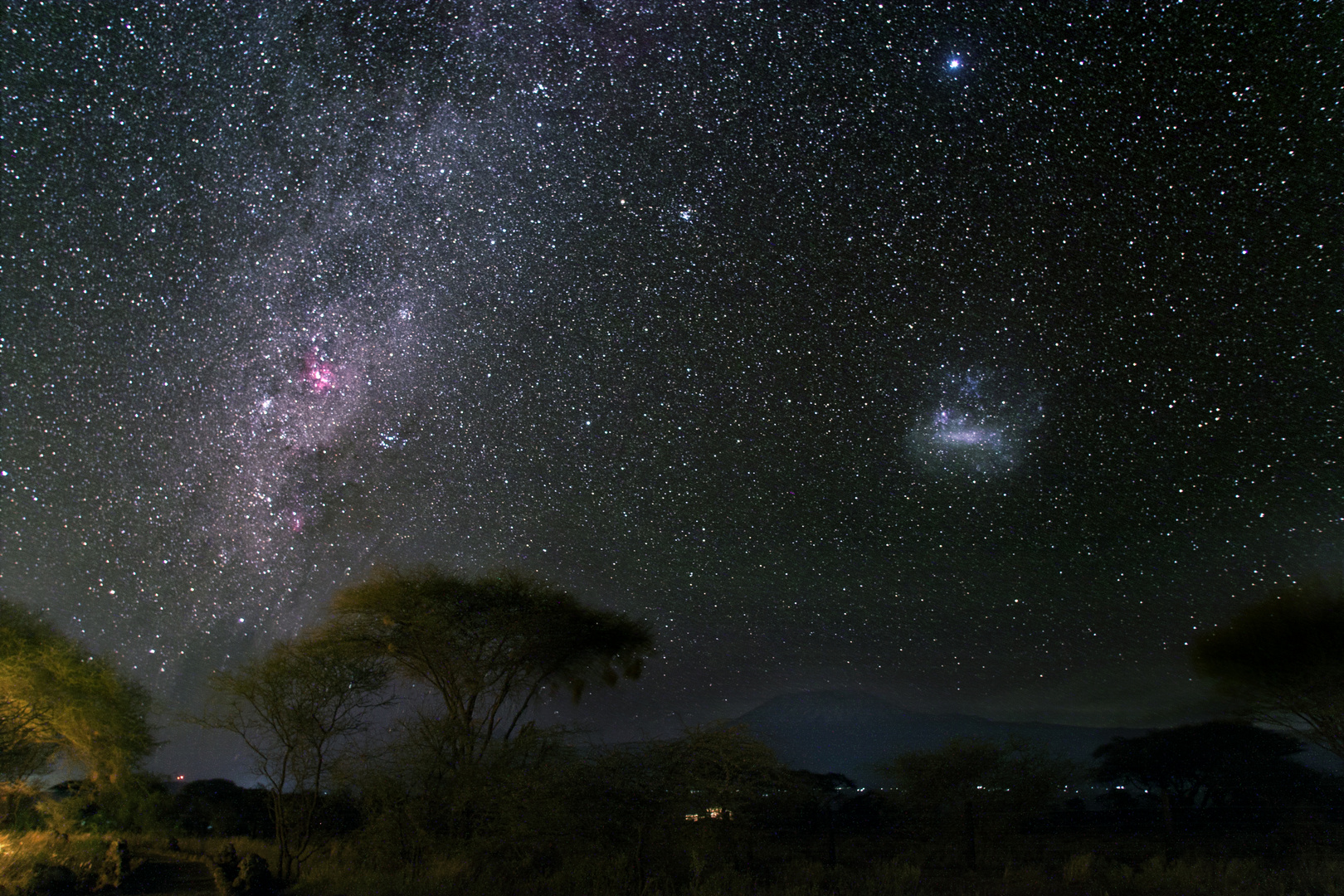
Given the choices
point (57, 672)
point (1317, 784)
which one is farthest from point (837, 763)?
point (57, 672)

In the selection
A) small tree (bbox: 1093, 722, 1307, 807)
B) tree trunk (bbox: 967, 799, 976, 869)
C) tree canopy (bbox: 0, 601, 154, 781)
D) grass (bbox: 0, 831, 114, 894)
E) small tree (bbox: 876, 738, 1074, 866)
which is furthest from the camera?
small tree (bbox: 1093, 722, 1307, 807)

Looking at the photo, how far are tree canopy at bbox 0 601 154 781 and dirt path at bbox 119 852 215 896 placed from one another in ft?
17.0

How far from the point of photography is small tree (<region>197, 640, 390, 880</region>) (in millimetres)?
14398

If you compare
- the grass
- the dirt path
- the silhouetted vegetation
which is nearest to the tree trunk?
the silhouetted vegetation

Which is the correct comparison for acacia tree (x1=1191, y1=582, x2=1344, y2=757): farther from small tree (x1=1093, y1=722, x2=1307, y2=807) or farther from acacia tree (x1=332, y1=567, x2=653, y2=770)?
acacia tree (x1=332, y1=567, x2=653, y2=770)

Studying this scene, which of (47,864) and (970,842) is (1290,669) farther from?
(47,864)

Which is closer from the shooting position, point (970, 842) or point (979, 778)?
point (970, 842)

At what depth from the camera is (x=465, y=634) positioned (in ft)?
61.1

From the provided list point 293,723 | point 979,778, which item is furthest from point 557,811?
point 979,778

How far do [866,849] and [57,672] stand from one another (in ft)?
70.7

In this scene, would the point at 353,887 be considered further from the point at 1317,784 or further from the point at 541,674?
the point at 1317,784

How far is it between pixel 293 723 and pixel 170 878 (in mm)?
3183

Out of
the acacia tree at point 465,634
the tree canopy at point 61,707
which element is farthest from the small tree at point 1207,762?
the tree canopy at point 61,707

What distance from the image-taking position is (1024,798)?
64.5 feet
